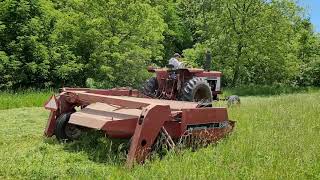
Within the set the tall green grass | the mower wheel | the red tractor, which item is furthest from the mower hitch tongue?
the tall green grass

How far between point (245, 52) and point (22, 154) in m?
21.6

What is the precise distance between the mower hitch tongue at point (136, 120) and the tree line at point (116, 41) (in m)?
12.5

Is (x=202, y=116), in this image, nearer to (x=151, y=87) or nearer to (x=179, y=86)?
(x=179, y=86)

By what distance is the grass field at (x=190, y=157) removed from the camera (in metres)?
5.48

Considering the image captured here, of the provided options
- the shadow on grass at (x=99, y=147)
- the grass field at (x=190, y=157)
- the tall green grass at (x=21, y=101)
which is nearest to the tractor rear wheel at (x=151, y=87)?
the tall green grass at (x=21, y=101)

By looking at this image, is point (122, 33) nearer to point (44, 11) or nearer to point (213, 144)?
point (44, 11)

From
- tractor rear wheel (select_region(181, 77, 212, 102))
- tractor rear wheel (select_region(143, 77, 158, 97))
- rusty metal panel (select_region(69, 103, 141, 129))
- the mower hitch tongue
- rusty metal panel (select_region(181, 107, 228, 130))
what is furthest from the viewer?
tractor rear wheel (select_region(143, 77, 158, 97))

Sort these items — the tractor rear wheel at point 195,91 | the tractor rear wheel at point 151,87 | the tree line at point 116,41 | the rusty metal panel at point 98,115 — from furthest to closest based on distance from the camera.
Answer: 1. the tree line at point 116,41
2. the tractor rear wheel at point 151,87
3. the tractor rear wheel at point 195,91
4. the rusty metal panel at point 98,115

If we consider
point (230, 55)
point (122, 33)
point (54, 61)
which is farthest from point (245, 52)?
point (54, 61)

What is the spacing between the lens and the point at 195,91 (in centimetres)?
1154

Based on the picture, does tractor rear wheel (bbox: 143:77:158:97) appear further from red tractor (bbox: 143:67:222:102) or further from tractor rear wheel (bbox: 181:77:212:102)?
tractor rear wheel (bbox: 181:77:212:102)

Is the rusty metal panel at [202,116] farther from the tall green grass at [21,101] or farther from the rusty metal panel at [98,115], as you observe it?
the tall green grass at [21,101]

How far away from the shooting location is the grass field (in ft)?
18.0

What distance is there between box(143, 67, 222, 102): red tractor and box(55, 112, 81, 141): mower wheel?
4065 millimetres
